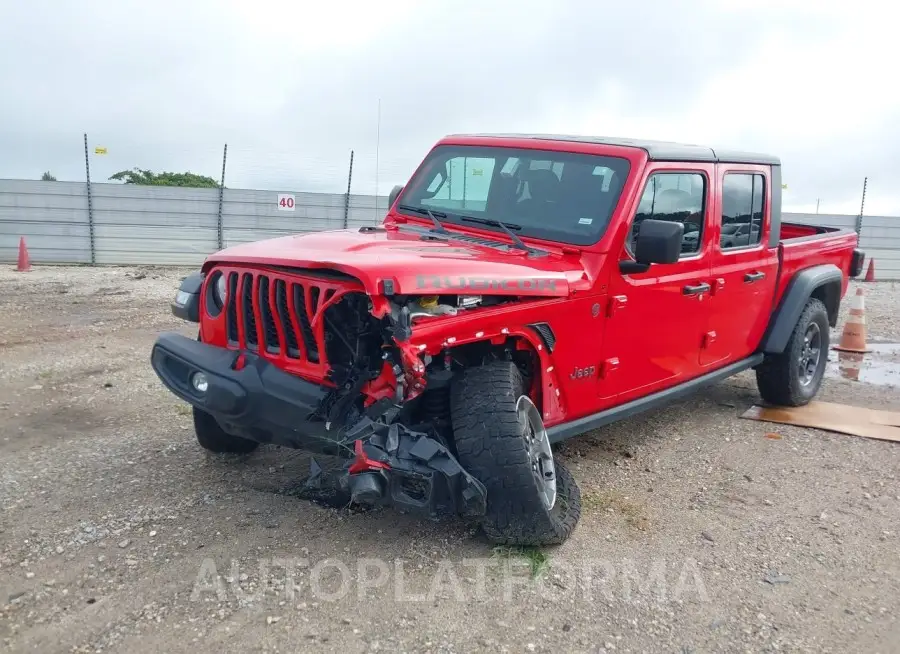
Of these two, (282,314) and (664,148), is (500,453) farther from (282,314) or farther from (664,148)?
(664,148)

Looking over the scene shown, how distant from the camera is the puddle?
7.46 m

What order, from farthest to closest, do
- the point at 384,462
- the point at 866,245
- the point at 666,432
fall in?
the point at 866,245 < the point at 666,432 < the point at 384,462

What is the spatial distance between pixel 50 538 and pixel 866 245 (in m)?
18.5

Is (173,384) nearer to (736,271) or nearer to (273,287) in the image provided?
(273,287)

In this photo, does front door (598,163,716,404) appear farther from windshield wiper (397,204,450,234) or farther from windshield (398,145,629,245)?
windshield wiper (397,204,450,234)

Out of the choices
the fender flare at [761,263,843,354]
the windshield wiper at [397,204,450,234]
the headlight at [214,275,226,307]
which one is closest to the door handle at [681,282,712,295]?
the fender flare at [761,263,843,354]

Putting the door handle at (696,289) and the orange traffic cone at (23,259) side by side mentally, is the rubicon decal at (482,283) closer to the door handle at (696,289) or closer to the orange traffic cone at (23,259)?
the door handle at (696,289)

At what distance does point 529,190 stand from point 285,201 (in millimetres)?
12362

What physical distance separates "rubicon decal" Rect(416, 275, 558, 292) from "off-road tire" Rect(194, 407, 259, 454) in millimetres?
1898

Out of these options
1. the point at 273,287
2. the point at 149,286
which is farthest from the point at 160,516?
the point at 149,286

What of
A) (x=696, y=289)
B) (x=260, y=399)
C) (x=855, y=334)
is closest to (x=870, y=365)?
(x=855, y=334)

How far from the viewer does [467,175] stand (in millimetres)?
5047

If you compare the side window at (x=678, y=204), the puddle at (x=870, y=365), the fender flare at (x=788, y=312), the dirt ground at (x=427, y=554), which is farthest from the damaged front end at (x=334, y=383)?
the puddle at (x=870, y=365)

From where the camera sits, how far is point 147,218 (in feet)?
51.3
